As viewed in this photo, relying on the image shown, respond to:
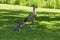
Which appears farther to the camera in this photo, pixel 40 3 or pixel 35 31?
pixel 40 3

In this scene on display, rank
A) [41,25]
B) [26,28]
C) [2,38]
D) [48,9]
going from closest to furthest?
1. [2,38]
2. [26,28]
3. [41,25]
4. [48,9]

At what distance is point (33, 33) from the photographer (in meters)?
10.5

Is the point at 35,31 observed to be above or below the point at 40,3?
above

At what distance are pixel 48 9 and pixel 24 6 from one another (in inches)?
81.5

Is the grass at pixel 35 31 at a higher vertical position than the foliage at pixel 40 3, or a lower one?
higher

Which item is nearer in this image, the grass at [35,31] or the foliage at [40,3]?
the grass at [35,31]

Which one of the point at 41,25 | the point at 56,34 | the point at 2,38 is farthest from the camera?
the point at 41,25

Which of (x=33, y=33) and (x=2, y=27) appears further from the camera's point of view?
(x=2, y=27)

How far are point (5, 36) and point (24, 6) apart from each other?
9.52 metres

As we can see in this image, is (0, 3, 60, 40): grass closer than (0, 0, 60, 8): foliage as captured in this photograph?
Yes

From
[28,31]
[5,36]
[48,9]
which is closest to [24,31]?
[28,31]

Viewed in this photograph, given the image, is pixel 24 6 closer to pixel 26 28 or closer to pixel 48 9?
pixel 48 9

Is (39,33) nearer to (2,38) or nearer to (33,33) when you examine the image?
(33,33)

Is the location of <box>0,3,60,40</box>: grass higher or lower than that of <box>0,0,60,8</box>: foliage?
higher
